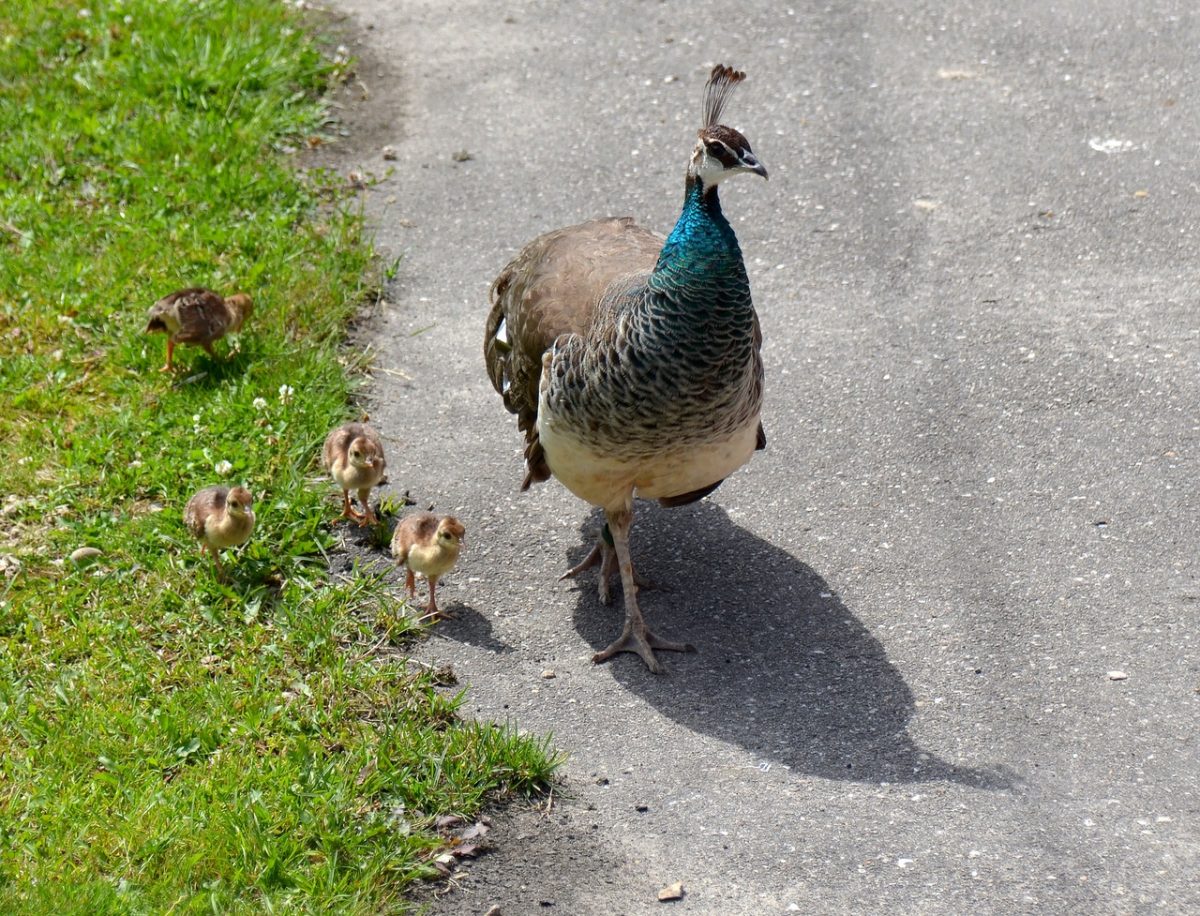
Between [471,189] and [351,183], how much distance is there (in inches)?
26.3

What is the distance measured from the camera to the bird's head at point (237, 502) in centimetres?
513

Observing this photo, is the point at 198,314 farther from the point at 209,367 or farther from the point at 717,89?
the point at 717,89

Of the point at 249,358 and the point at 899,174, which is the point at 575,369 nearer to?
the point at 249,358

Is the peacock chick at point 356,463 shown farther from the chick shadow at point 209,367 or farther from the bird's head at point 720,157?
the bird's head at point 720,157

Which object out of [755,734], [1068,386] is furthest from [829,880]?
[1068,386]

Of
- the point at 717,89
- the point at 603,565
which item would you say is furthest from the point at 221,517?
the point at 717,89

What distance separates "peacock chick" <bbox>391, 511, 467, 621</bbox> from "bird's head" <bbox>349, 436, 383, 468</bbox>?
34 centimetres

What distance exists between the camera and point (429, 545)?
5051mm

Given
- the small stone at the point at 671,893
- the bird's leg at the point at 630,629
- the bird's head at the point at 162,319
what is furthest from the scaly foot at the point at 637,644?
the bird's head at the point at 162,319

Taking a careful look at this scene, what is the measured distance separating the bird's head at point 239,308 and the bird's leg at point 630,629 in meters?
2.29

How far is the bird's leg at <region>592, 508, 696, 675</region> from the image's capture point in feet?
16.5

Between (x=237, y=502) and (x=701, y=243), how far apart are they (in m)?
1.87

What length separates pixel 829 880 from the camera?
13.2 feet

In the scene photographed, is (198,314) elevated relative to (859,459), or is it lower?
elevated
